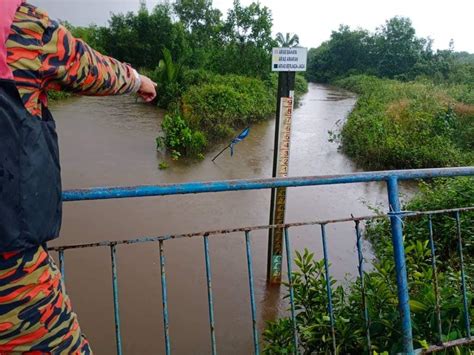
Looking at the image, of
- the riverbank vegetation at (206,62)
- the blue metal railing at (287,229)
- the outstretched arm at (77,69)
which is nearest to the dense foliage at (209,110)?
the riverbank vegetation at (206,62)

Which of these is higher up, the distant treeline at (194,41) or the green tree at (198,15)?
the green tree at (198,15)

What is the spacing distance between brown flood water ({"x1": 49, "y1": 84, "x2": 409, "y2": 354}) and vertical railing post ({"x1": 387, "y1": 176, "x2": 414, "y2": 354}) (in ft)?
6.17

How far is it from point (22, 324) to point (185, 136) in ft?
26.2

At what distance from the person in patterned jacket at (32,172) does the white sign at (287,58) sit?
276 cm

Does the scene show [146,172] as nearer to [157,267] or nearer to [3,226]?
[157,267]

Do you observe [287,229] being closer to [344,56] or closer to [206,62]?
[206,62]

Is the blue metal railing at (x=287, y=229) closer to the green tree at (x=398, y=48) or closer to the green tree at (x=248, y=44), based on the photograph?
the green tree at (x=248, y=44)

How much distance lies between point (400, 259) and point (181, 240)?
333 cm

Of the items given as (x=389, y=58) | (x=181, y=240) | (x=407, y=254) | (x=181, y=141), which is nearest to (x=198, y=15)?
(x=389, y=58)

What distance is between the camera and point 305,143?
11.0 m

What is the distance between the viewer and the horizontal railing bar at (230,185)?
1515mm

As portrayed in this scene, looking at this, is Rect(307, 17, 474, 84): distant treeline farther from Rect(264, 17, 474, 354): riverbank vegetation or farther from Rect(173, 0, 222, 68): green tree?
Rect(173, 0, 222, 68): green tree

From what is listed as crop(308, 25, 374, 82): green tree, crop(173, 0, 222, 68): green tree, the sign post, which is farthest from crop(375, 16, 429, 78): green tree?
the sign post

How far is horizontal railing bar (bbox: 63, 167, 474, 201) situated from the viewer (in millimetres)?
1515
